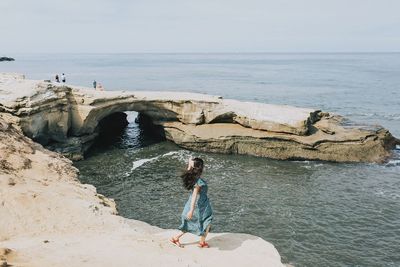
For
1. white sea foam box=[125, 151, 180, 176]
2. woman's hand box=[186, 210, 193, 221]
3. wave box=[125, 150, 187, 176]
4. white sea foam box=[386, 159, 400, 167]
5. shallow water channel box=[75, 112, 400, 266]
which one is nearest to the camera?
woman's hand box=[186, 210, 193, 221]

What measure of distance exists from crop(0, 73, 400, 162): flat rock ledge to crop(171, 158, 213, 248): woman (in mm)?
19025

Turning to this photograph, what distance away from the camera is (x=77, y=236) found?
11.7 metres

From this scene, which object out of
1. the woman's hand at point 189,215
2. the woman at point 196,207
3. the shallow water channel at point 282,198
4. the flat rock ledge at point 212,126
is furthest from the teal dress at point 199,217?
the flat rock ledge at point 212,126

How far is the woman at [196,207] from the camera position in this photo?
11000 millimetres

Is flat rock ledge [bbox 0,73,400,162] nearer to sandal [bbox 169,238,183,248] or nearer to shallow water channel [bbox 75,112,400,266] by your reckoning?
shallow water channel [bbox 75,112,400,266]

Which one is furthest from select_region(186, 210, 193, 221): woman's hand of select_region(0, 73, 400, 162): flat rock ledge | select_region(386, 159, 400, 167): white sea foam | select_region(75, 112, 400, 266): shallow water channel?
select_region(386, 159, 400, 167): white sea foam

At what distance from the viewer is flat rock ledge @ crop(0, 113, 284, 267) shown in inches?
383

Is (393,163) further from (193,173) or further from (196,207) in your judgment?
(193,173)

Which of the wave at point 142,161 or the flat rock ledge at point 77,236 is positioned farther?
the wave at point 142,161

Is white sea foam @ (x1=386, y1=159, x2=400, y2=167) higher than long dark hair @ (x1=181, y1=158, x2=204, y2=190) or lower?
lower

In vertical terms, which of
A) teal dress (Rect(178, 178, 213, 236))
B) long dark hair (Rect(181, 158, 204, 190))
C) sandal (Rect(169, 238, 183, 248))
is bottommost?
sandal (Rect(169, 238, 183, 248))

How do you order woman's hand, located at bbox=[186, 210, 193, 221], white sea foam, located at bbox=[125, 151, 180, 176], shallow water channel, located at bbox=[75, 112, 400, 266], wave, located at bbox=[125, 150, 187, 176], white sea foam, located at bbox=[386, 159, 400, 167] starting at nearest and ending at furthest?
woman's hand, located at bbox=[186, 210, 193, 221] < shallow water channel, located at bbox=[75, 112, 400, 266] < wave, located at bbox=[125, 150, 187, 176] < white sea foam, located at bbox=[125, 151, 180, 176] < white sea foam, located at bbox=[386, 159, 400, 167]

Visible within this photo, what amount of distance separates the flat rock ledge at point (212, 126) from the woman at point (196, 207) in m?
19.0

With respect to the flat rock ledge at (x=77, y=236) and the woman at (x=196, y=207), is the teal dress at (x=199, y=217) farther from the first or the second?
the flat rock ledge at (x=77, y=236)
